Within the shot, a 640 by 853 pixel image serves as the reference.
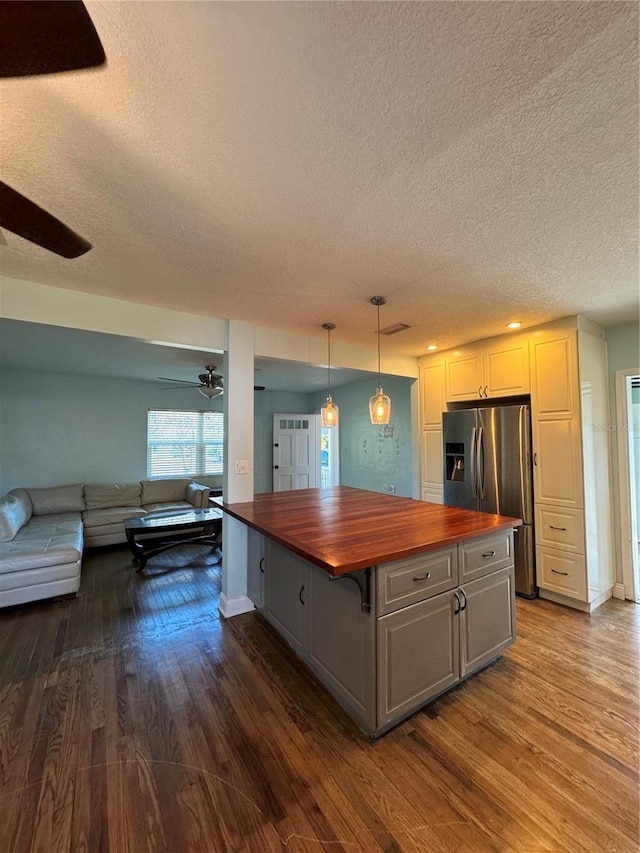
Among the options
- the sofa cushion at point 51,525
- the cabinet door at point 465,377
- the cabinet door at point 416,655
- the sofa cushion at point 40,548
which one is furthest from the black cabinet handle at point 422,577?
the sofa cushion at point 51,525

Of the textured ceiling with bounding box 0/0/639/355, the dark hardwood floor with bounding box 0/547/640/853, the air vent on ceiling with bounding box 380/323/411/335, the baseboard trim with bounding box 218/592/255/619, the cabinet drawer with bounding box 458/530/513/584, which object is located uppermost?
the air vent on ceiling with bounding box 380/323/411/335

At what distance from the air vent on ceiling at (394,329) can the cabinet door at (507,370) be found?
1044 millimetres

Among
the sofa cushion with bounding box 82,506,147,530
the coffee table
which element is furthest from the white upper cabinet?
the sofa cushion with bounding box 82,506,147,530

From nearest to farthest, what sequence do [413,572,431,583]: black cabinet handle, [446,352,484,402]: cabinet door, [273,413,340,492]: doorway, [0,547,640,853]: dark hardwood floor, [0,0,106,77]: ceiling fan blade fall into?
1. [0,0,106,77]: ceiling fan blade
2. [0,547,640,853]: dark hardwood floor
3. [413,572,431,583]: black cabinet handle
4. [446,352,484,402]: cabinet door
5. [273,413,340,492]: doorway

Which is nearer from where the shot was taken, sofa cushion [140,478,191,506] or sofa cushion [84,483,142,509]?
sofa cushion [84,483,142,509]

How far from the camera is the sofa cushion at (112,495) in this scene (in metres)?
5.07

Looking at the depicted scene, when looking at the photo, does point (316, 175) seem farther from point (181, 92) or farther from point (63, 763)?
point (63, 763)

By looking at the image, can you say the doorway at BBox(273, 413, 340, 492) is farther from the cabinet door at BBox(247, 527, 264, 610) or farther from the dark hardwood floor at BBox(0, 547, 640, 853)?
the dark hardwood floor at BBox(0, 547, 640, 853)

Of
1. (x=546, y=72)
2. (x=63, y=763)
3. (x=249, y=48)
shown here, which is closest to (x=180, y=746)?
(x=63, y=763)

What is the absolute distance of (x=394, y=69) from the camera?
95 cm

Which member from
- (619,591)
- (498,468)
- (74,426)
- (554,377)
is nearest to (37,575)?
(74,426)

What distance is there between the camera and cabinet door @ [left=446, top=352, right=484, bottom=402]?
12.1 feet

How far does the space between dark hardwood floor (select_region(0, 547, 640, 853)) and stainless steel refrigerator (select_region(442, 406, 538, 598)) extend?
834 millimetres

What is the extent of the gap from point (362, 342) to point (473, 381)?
4.22 ft
